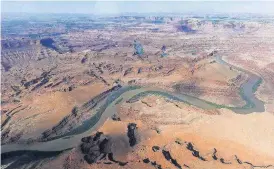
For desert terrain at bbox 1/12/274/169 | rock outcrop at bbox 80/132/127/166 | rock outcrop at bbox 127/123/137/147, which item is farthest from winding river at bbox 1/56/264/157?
rock outcrop at bbox 127/123/137/147

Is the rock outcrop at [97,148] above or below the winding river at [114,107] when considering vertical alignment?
above

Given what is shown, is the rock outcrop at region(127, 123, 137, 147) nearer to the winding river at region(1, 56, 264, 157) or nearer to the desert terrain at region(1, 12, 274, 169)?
the desert terrain at region(1, 12, 274, 169)

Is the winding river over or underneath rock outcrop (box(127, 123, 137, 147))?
underneath

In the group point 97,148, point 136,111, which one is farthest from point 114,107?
point 97,148

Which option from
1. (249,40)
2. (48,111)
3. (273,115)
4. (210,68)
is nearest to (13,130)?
(48,111)

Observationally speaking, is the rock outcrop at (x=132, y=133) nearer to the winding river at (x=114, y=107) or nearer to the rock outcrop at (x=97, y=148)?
the rock outcrop at (x=97, y=148)

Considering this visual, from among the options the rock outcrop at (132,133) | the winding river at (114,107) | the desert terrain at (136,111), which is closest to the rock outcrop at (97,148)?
the desert terrain at (136,111)

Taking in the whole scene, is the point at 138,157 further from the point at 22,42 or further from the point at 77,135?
the point at 22,42

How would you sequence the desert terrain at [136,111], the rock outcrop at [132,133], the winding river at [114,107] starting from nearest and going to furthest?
the desert terrain at [136,111]
the rock outcrop at [132,133]
the winding river at [114,107]

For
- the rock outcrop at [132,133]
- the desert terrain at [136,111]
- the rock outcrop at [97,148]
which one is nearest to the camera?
the rock outcrop at [97,148]
